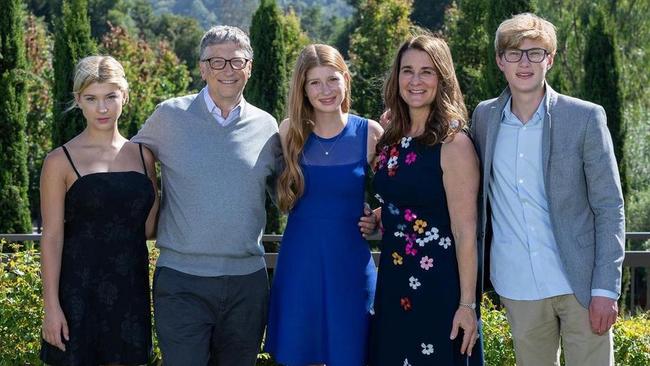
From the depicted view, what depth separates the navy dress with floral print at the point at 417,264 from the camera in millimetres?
3670

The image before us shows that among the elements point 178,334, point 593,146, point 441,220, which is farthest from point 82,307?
point 593,146

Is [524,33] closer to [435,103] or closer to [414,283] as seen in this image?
[435,103]

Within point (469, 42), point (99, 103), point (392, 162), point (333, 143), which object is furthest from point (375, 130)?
point (469, 42)

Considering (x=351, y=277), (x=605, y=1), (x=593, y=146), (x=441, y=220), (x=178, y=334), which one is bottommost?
(x=178, y=334)

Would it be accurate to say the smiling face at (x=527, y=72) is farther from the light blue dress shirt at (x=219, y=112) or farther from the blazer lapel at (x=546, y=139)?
the light blue dress shirt at (x=219, y=112)

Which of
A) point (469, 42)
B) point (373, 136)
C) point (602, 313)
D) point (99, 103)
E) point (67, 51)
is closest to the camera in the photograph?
point (602, 313)

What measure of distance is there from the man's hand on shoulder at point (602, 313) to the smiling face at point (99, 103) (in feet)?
6.86

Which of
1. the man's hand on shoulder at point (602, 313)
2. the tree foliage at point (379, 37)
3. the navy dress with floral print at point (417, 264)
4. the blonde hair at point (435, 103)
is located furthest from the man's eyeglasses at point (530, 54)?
the tree foliage at point (379, 37)

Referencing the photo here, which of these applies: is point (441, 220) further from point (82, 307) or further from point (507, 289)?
point (82, 307)

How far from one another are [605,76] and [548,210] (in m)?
8.17

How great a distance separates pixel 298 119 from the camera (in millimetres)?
3953

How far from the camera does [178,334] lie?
3.82 meters

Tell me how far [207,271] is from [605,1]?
1272 centimetres

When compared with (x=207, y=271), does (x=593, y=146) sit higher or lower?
higher
